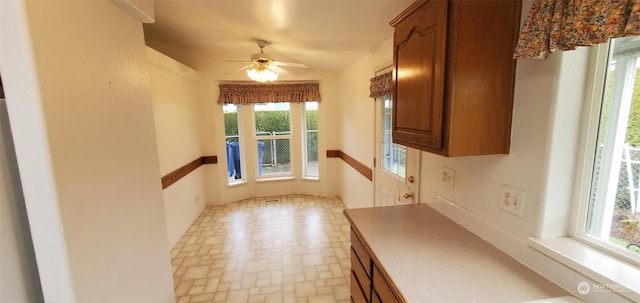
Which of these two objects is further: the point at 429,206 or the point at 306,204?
the point at 306,204

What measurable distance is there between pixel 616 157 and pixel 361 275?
48.2 inches

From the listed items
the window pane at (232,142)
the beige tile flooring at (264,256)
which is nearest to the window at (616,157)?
the beige tile flooring at (264,256)

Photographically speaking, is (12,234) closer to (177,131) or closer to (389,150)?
(389,150)

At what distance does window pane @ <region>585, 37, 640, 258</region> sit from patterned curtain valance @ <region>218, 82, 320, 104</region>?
366 centimetres

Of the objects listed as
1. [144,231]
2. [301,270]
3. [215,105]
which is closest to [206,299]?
[301,270]

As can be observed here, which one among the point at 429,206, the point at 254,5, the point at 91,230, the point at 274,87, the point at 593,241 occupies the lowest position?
the point at 429,206

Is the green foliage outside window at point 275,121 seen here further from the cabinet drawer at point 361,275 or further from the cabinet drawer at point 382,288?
the cabinet drawer at point 382,288

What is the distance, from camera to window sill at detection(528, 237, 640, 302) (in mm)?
794

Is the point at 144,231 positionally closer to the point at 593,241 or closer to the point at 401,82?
the point at 401,82

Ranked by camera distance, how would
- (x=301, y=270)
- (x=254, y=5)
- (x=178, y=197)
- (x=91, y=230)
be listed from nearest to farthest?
(x=91, y=230)
(x=254, y=5)
(x=301, y=270)
(x=178, y=197)

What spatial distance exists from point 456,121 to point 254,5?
1.65 m

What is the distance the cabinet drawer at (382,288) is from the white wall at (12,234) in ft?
4.18

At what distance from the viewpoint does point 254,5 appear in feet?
6.32

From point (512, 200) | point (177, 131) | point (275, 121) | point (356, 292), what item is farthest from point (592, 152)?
point (275, 121)
